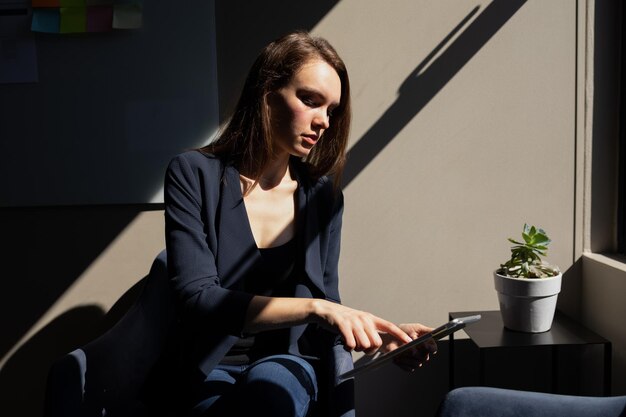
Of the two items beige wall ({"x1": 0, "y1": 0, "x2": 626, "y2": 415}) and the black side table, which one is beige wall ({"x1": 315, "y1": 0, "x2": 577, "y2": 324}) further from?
the black side table

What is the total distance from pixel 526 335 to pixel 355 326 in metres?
1.10

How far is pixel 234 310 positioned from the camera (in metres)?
1.44

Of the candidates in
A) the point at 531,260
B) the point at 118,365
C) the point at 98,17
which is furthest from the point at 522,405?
the point at 98,17

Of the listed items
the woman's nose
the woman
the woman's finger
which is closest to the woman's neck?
the woman

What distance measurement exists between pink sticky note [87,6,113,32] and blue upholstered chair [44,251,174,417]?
95 cm

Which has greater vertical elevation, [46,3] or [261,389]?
[46,3]

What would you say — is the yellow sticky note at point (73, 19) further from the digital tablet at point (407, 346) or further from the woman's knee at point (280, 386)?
the digital tablet at point (407, 346)

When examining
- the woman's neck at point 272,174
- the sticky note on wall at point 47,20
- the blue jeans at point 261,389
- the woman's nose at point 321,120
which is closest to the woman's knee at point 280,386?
the blue jeans at point 261,389

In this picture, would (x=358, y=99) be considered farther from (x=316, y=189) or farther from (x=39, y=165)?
(x=39, y=165)

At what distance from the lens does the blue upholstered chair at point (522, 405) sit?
1.25 meters

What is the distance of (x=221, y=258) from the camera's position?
1730 millimetres

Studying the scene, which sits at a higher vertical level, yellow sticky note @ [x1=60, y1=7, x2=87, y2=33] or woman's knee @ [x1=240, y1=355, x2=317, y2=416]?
yellow sticky note @ [x1=60, y1=7, x2=87, y2=33]

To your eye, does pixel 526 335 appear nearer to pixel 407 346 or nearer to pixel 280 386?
pixel 280 386

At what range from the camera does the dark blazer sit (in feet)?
5.01
